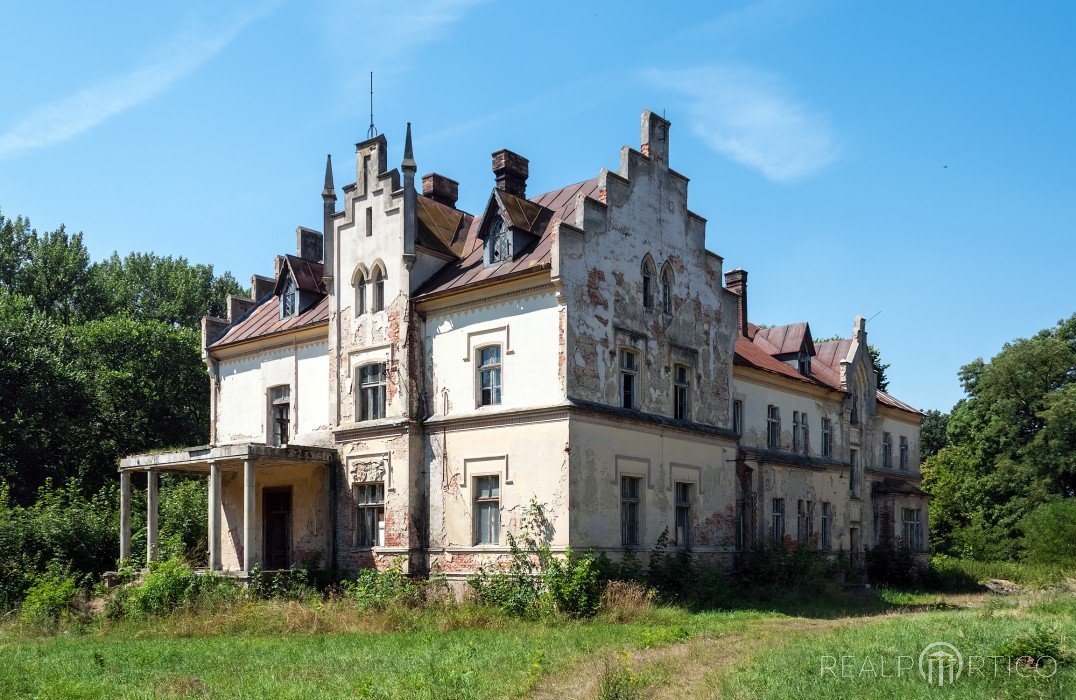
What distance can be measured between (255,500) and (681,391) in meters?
11.7

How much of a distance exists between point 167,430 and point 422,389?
22.5m

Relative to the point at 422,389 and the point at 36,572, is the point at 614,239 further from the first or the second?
the point at 36,572

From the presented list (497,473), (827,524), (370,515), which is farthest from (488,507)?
(827,524)

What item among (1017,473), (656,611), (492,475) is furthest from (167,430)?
(1017,473)

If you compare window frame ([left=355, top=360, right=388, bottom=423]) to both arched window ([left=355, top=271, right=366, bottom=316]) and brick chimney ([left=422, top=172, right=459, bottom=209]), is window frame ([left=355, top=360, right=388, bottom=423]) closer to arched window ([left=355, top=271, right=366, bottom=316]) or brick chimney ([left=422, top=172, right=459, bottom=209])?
arched window ([left=355, top=271, right=366, bottom=316])

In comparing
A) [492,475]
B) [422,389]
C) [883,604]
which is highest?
[422,389]

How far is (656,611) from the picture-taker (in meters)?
21.8

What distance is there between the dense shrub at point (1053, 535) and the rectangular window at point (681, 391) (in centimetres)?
1878

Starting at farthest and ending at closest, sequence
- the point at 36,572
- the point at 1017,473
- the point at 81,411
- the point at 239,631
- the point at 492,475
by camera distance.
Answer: the point at 1017,473 < the point at 81,411 < the point at 36,572 < the point at 492,475 < the point at 239,631

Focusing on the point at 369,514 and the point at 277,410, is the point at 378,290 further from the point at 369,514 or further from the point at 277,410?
the point at 277,410

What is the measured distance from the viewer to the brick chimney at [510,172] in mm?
28750

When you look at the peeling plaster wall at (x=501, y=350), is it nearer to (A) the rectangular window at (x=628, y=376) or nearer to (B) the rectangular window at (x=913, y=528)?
(A) the rectangular window at (x=628, y=376)

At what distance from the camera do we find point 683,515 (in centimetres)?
2683

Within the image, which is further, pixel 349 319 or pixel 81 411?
pixel 81 411
